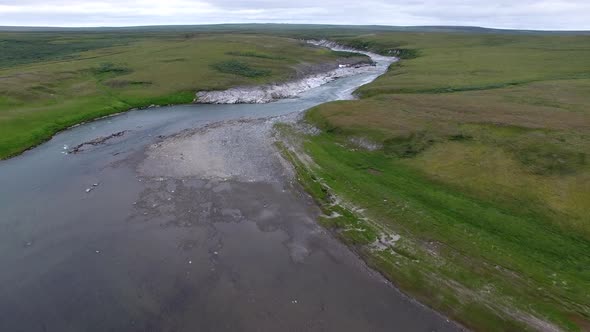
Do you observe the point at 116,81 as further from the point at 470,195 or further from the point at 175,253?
the point at 470,195

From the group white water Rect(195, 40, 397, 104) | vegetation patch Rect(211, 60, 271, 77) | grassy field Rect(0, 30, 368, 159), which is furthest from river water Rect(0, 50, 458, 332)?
vegetation patch Rect(211, 60, 271, 77)

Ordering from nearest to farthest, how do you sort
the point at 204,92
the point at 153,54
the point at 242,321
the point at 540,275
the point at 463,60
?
the point at 242,321 → the point at 540,275 → the point at 204,92 → the point at 463,60 → the point at 153,54

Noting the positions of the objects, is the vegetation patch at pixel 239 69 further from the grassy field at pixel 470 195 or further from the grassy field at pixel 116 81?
the grassy field at pixel 470 195

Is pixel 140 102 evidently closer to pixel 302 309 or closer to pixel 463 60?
pixel 302 309

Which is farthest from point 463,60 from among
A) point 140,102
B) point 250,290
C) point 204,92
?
point 250,290

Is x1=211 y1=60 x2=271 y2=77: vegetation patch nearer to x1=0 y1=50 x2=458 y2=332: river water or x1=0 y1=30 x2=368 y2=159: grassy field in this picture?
x1=0 y1=30 x2=368 y2=159: grassy field

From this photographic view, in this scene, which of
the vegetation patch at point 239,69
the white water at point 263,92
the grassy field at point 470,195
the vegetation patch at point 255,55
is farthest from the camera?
Answer: the vegetation patch at point 255,55

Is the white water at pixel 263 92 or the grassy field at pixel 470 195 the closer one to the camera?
the grassy field at pixel 470 195

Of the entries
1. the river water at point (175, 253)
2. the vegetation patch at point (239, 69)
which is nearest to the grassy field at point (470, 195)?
the river water at point (175, 253)
